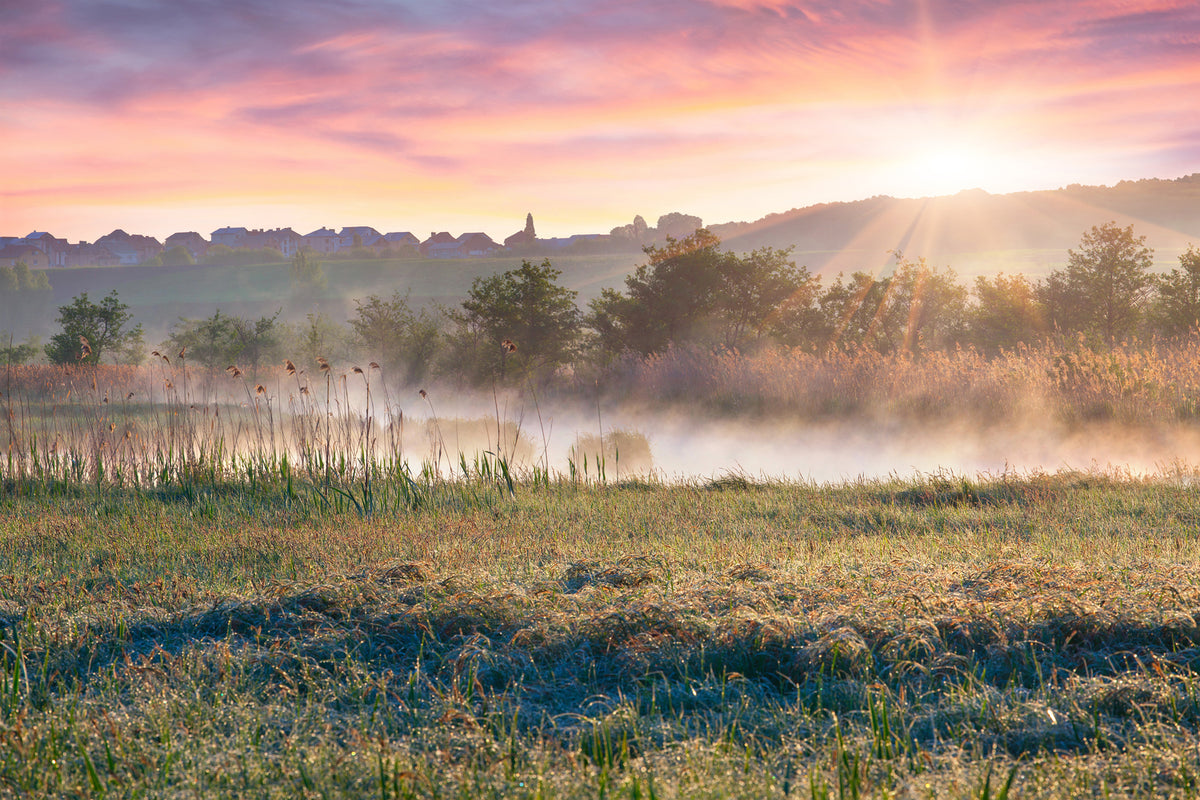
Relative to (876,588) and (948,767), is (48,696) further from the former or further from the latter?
(876,588)

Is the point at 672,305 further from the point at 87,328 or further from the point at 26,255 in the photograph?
the point at 26,255

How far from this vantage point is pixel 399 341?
25.7 meters

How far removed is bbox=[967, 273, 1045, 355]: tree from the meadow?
59.9 ft

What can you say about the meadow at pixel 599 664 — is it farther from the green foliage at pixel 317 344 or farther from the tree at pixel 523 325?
the green foliage at pixel 317 344

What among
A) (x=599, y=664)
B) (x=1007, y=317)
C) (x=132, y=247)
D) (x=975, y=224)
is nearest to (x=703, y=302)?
(x=1007, y=317)

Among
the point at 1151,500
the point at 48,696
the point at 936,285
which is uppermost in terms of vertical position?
the point at 936,285

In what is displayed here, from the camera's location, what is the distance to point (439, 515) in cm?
792

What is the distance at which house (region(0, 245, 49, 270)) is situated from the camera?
99.5 metres

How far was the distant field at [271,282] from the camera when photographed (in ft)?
235

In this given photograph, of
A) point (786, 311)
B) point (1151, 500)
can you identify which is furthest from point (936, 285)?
point (1151, 500)

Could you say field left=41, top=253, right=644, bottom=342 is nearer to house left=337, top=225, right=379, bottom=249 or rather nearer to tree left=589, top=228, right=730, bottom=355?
house left=337, top=225, right=379, bottom=249

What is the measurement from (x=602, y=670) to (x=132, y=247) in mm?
130384

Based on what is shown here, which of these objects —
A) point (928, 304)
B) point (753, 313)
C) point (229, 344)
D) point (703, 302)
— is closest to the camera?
point (703, 302)

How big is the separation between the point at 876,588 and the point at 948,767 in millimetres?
1686
